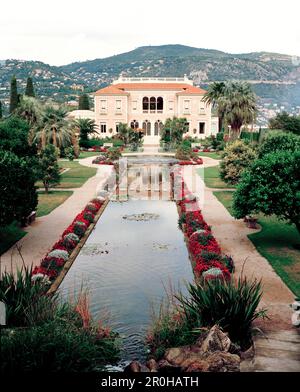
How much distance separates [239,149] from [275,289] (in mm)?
15871

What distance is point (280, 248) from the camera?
688 inches

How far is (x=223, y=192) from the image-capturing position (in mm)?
29375

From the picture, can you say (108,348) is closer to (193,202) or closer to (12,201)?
(12,201)

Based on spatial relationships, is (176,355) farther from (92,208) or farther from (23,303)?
(92,208)

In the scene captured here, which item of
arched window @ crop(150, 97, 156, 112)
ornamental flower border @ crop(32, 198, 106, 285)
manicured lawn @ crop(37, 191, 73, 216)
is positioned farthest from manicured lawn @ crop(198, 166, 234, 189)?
arched window @ crop(150, 97, 156, 112)

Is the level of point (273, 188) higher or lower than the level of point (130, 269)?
higher

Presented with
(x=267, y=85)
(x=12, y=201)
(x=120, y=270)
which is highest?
(x=267, y=85)

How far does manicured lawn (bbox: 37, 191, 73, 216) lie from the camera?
23794 mm

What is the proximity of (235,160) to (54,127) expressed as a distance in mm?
13771

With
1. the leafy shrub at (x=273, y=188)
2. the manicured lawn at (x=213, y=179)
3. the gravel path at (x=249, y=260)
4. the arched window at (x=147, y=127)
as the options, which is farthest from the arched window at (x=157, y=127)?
the leafy shrub at (x=273, y=188)

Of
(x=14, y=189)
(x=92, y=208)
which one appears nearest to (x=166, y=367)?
(x=14, y=189)

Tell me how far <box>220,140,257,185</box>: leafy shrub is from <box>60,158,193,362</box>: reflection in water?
6.31 m

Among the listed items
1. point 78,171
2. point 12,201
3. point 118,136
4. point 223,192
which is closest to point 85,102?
point 118,136

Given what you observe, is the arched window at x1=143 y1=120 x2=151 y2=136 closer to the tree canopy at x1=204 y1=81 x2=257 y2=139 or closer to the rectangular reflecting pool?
the tree canopy at x1=204 y1=81 x2=257 y2=139
